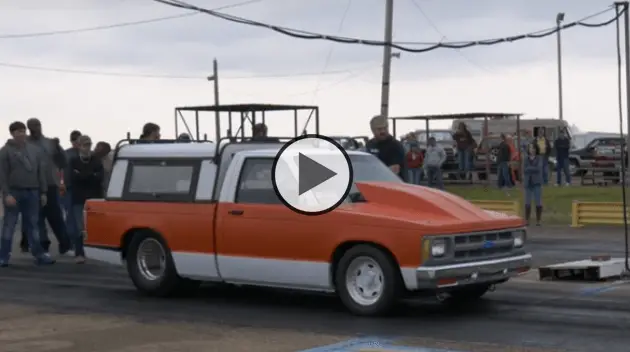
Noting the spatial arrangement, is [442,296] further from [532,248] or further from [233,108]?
[233,108]

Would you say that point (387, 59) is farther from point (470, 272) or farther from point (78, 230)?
point (470, 272)

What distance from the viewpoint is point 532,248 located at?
18.6m

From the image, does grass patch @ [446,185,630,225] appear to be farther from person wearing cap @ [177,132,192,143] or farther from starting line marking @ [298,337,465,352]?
starting line marking @ [298,337,465,352]

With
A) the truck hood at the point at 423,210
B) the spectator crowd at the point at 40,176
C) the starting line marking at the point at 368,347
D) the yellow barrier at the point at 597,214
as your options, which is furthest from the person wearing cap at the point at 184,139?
the yellow barrier at the point at 597,214

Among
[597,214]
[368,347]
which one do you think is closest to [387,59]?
[597,214]

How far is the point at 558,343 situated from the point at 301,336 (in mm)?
2202

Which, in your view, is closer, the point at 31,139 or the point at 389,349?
the point at 389,349

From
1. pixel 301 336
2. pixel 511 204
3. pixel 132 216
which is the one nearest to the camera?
pixel 301 336

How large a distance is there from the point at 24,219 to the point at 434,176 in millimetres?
15591

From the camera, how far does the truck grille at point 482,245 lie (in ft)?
36.7

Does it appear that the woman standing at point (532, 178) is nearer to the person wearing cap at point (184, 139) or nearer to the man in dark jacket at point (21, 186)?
the person wearing cap at point (184, 139)

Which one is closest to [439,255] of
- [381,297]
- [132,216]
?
[381,297]

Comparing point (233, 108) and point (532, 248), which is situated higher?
point (233, 108)
